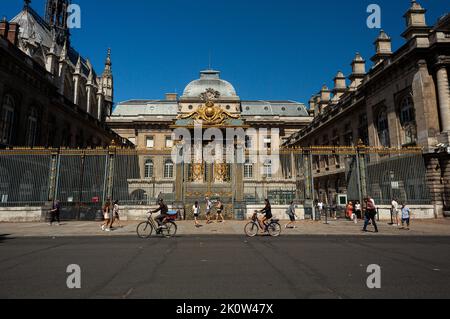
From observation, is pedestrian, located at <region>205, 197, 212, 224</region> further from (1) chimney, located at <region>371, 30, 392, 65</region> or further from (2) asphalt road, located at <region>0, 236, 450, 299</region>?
(1) chimney, located at <region>371, 30, 392, 65</region>

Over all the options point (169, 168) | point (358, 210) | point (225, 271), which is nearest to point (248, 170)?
point (169, 168)

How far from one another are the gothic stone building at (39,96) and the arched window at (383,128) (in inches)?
1313

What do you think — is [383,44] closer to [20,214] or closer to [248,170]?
[248,170]

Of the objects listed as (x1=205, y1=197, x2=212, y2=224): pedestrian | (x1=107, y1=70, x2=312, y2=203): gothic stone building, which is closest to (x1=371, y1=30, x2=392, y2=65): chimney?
(x1=107, y1=70, x2=312, y2=203): gothic stone building

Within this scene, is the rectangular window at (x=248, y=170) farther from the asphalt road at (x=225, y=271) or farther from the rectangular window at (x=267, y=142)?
the asphalt road at (x=225, y=271)

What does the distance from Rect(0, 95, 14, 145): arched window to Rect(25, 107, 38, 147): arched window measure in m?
2.10

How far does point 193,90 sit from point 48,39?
2503 centimetres

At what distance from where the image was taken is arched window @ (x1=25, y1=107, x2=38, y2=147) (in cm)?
2806

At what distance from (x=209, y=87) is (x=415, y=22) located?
3715cm

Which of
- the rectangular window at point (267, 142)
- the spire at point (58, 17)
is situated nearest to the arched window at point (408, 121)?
the rectangular window at point (267, 142)

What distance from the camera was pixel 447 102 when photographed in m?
21.9

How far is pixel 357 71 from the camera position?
37594 millimetres

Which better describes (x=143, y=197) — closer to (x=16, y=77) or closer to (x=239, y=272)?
(x=239, y=272)

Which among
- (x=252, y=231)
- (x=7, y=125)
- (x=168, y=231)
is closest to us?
(x=168, y=231)
